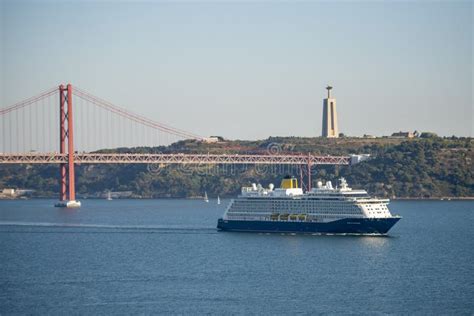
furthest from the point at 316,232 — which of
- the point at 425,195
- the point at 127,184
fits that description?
the point at 127,184

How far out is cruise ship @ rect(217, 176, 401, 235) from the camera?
219 feet

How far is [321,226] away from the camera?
223 feet

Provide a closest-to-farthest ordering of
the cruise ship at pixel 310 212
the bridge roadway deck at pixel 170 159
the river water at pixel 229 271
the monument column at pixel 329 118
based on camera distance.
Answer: the river water at pixel 229 271, the cruise ship at pixel 310 212, the bridge roadway deck at pixel 170 159, the monument column at pixel 329 118

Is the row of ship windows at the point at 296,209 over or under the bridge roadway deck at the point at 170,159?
under

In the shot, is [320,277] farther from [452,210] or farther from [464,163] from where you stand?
[464,163]

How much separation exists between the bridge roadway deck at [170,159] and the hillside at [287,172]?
555 cm

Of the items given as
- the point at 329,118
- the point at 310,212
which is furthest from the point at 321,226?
the point at 329,118

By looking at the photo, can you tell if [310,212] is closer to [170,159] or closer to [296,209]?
[296,209]

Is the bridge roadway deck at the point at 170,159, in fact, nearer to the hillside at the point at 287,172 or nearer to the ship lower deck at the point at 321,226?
the hillside at the point at 287,172

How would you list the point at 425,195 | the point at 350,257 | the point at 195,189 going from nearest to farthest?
the point at 350,257
the point at 425,195
the point at 195,189

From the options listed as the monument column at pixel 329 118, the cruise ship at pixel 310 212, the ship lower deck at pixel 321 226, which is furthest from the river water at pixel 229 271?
the monument column at pixel 329 118

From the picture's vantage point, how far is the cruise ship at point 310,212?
2625 inches

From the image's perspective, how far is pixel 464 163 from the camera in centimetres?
13375

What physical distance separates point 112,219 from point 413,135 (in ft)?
271
